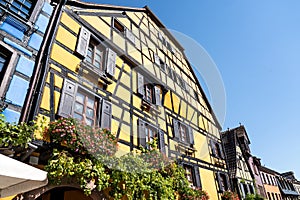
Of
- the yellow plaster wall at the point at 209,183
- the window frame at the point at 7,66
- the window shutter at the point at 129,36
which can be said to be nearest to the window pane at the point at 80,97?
the window frame at the point at 7,66

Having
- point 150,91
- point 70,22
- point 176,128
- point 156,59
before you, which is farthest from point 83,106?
point 156,59

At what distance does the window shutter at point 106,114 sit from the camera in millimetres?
5207

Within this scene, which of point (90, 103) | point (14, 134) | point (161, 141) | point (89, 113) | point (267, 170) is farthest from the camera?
point (267, 170)

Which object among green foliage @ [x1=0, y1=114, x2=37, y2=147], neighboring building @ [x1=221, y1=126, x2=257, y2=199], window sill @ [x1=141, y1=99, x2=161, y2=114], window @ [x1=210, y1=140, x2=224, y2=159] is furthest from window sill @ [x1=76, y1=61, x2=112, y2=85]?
neighboring building @ [x1=221, y1=126, x2=257, y2=199]

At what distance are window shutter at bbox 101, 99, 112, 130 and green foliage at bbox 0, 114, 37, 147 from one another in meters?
2.00

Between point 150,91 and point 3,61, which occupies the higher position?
point 150,91

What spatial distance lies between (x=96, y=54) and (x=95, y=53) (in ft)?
0.20

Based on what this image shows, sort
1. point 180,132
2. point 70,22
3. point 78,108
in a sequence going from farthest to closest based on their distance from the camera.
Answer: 1. point 180,132
2. point 70,22
3. point 78,108

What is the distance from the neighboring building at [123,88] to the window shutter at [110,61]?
0.04 meters

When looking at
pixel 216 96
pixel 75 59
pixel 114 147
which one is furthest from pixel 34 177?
pixel 75 59

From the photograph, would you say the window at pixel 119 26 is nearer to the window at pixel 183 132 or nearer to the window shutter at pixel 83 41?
the window shutter at pixel 83 41

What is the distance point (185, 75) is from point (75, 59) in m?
8.45

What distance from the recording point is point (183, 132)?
9.16 metres

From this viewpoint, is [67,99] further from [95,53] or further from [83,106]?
[95,53]
